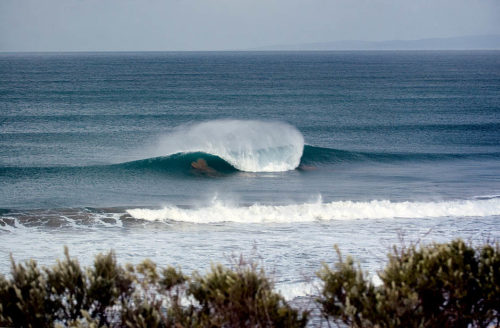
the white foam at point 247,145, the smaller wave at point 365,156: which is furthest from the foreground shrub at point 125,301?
the smaller wave at point 365,156

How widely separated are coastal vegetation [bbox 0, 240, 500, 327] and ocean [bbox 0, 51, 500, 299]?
60 centimetres

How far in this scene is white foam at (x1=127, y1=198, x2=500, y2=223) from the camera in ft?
53.0

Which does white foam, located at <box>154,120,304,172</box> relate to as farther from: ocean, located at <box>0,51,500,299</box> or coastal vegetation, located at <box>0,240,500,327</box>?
coastal vegetation, located at <box>0,240,500,327</box>

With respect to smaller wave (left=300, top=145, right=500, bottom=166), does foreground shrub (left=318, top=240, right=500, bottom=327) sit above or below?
above

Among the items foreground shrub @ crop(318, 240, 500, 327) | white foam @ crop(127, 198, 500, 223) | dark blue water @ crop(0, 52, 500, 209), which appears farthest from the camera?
dark blue water @ crop(0, 52, 500, 209)

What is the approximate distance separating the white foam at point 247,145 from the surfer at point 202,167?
2.82 feet

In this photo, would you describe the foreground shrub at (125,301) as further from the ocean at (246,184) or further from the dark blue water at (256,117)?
the dark blue water at (256,117)

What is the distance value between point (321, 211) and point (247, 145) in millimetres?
10520

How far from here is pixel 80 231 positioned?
589 inches

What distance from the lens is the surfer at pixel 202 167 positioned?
77.4ft

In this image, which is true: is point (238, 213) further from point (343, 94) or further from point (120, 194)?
point (343, 94)

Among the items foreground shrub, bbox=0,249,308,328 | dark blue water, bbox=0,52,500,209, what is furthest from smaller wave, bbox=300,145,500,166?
foreground shrub, bbox=0,249,308,328

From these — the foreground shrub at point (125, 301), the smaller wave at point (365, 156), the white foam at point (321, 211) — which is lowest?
the white foam at point (321, 211)

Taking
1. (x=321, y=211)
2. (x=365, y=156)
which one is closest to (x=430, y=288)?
(x=321, y=211)
